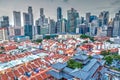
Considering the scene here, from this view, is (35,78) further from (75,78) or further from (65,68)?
(75,78)

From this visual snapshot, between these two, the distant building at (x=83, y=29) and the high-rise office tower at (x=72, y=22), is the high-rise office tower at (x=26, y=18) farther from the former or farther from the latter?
the distant building at (x=83, y=29)

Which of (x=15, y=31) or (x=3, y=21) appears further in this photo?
(x=3, y=21)

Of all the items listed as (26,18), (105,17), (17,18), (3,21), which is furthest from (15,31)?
(105,17)

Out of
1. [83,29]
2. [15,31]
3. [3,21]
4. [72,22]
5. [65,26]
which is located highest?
[3,21]

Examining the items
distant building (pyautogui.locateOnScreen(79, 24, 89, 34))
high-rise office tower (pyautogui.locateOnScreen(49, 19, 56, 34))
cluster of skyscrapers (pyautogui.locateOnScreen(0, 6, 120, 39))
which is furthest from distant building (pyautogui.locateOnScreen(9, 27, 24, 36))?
distant building (pyautogui.locateOnScreen(79, 24, 89, 34))

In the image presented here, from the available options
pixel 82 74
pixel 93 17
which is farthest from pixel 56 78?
pixel 93 17

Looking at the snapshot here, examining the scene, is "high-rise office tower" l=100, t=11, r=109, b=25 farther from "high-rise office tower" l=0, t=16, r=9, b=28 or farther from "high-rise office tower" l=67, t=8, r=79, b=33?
"high-rise office tower" l=0, t=16, r=9, b=28

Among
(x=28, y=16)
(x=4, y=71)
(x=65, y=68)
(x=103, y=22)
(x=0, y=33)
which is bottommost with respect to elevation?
(x=4, y=71)

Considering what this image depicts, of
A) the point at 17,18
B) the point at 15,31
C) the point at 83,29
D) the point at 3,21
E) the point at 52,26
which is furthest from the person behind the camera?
the point at 17,18

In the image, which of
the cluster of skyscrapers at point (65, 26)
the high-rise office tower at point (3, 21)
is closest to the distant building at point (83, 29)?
the cluster of skyscrapers at point (65, 26)

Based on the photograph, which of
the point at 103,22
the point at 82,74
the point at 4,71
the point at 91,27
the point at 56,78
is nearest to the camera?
the point at 82,74

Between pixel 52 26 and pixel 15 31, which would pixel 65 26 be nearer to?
pixel 52 26
